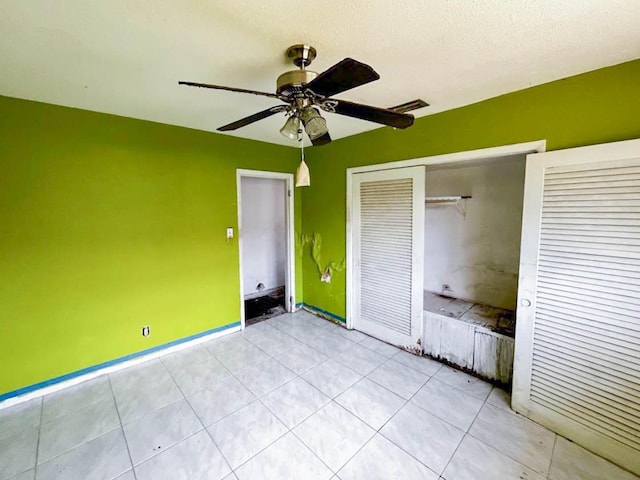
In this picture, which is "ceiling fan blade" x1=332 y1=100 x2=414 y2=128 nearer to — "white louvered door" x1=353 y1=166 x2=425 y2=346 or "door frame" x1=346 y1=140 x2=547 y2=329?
"door frame" x1=346 y1=140 x2=547 y2=329

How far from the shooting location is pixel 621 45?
4.71 ft

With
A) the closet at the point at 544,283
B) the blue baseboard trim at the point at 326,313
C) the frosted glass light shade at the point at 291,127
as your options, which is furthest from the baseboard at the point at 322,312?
the frosted glass light shade at the point at 291,127

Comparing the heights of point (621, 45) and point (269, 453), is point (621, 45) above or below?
above

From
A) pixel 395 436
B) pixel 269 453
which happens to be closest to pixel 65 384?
pixel 269 453

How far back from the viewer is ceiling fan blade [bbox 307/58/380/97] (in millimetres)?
999

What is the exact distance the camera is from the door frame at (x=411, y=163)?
2.00 meters

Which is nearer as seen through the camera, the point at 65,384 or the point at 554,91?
the point at 554,91

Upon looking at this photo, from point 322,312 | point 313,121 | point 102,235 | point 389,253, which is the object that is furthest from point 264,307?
point 313,121

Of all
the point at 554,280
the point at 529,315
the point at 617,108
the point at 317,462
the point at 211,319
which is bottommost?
the point at 317,462

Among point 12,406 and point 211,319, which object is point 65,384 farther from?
point 211,319

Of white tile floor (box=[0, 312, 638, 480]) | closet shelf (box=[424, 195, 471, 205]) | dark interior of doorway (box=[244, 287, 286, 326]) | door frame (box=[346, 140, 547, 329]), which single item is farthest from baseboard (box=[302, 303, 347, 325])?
closet shelf (box=[424, 195, 471, 205])

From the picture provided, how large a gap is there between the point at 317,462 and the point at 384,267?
1873 millimetres

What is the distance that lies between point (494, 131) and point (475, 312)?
1682 millimetres

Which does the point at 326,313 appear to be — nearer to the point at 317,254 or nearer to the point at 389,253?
the point at 317,254
